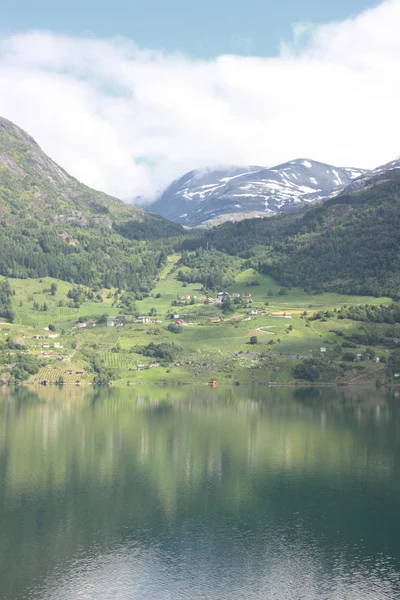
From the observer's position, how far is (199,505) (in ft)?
288

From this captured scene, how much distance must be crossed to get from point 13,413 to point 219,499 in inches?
3001

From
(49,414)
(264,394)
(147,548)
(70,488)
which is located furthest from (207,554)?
(264,394)

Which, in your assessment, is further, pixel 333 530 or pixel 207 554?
pixel 333 530

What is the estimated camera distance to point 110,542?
244 ft

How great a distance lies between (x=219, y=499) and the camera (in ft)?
298

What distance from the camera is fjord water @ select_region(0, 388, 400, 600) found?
65375 mm

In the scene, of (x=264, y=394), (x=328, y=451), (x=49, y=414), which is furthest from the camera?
(x=264, y=394)

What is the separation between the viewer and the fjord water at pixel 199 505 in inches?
2574

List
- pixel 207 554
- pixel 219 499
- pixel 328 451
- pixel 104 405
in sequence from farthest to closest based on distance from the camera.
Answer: pixel 104 405, pixel 328 451, pixel 219 499, pixel 207 554

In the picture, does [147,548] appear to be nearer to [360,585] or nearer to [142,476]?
[360,585]

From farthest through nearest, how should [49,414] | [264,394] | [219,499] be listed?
[264,394] → [49,414] → [219,499]

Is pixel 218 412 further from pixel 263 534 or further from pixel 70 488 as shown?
pixel 263 534

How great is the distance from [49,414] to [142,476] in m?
57.0

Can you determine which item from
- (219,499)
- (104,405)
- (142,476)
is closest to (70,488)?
(142,476)
